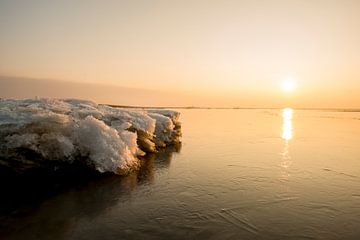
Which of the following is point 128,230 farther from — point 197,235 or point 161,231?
point 197,235

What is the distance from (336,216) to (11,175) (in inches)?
327

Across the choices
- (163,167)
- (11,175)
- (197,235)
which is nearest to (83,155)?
(11,175)

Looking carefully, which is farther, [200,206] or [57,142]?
[57,142]

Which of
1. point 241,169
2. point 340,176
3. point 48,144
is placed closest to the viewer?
point 48,144

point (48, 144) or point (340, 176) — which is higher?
point (48, 144)

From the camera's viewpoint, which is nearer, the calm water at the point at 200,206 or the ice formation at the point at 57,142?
the calm water at the point at 200,206

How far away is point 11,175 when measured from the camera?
8352mm

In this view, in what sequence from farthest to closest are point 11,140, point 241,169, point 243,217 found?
point 241,169, point 11,140, point 243,217

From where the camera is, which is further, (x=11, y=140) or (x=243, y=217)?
(x=11, y=140)

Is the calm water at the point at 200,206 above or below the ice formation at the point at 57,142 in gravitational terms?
below

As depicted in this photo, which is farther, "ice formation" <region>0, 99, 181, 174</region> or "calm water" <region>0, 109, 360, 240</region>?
"ice formation" <region>0, 99, 181, 174</region>

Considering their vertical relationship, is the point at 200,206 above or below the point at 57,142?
below

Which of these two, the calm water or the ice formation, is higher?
the ice formation

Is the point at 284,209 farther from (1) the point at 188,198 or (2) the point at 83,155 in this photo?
(2) the point at 83,155
